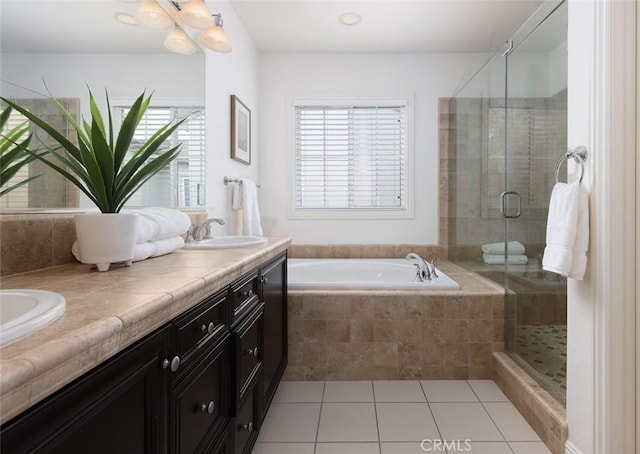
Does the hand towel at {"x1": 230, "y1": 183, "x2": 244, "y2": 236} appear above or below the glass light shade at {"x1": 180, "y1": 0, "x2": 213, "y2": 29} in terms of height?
below

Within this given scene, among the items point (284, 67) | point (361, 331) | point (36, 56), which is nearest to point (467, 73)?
point (284, 67)

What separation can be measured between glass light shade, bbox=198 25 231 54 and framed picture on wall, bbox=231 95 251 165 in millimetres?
609

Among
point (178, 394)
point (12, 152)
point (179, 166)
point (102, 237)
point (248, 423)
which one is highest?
point (179, 166)

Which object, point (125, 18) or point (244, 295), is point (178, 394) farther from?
point (125, 18)

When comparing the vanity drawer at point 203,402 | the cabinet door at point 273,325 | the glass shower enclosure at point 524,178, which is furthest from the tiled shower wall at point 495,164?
the vanity drawer at point 203,402

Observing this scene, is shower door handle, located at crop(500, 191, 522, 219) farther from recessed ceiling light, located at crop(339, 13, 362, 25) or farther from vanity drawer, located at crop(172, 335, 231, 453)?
vanity drawer, located at crop(172, 335, 231, 453)

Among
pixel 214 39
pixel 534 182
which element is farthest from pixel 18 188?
pixel 534 182

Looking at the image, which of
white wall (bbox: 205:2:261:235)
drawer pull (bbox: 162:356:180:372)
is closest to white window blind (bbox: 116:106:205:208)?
white wall (bbox: 205:2:261:235)

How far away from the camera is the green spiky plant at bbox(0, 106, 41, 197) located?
0.90 m

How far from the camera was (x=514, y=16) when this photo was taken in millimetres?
2770

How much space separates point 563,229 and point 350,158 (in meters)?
2.32

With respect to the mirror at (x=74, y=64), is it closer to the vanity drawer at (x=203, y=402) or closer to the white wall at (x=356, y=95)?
the vanity drawer at (x=203, y=402)

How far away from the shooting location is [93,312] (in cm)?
61

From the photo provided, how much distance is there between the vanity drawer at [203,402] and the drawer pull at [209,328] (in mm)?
62
